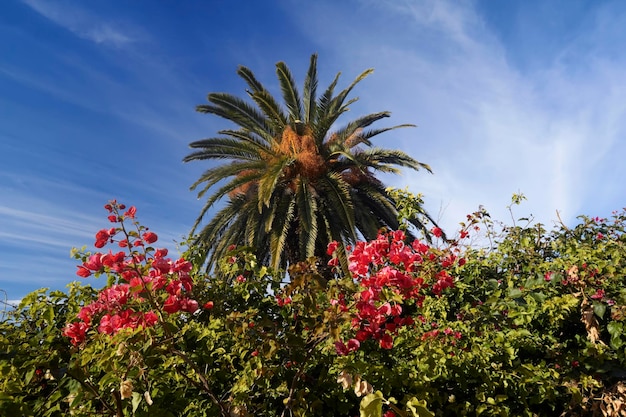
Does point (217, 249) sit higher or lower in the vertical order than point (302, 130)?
lower

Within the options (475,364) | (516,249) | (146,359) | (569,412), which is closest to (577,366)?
(569,412)

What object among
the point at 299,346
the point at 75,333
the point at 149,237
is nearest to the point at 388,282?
the point at 299,346

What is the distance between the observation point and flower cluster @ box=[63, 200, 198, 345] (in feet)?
7.23

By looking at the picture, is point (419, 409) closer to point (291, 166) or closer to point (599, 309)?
point (599, 309)

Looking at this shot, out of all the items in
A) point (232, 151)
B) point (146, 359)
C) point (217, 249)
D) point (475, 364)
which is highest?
point (232, 151)

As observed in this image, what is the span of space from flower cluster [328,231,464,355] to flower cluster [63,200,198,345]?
1.00 meters

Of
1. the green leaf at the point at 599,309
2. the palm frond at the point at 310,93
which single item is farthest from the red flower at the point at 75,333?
the palm frond at the point at 310,93

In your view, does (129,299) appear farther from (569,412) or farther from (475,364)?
(569,412)

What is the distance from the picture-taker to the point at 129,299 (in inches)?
94.9

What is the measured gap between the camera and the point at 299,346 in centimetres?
173

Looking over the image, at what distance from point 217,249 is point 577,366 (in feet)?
29.4

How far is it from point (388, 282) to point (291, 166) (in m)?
8.04

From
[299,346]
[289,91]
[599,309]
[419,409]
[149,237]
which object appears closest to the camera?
[419,409]

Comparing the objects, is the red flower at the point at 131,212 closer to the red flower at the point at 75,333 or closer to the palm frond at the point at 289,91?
the red flower at the point at 75,333
